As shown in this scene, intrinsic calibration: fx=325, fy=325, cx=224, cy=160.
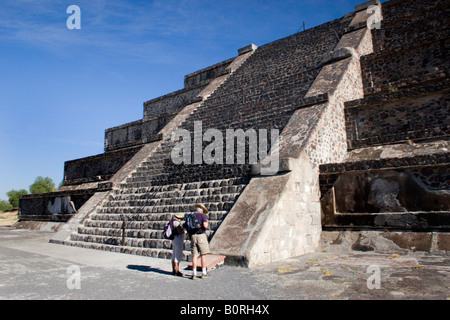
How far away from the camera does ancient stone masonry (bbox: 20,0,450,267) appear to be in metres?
6.04

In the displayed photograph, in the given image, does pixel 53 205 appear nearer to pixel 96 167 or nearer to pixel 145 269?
pixel 96 167

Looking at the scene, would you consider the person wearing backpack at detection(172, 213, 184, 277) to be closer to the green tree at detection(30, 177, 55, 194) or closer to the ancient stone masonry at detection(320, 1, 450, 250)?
the ancient stone masonry at detection(320, 1, 450, 250)

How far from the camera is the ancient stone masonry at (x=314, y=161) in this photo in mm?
6035

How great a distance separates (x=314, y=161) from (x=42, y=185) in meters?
37.4

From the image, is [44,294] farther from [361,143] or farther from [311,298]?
[361,143]

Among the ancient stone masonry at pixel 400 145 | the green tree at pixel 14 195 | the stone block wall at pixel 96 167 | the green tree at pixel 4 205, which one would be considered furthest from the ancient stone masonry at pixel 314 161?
the green tree at pixel 4 205

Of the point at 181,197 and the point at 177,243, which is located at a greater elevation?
the point at 181,197

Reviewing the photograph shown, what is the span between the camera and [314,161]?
7160 mm

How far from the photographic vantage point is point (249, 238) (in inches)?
210

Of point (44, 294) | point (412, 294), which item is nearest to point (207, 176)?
point (44, 294)

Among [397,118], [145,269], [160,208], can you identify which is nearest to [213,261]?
[145,269]

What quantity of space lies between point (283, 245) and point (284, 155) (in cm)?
191

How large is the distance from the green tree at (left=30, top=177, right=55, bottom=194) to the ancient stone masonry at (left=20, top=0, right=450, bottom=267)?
2593 centimetres

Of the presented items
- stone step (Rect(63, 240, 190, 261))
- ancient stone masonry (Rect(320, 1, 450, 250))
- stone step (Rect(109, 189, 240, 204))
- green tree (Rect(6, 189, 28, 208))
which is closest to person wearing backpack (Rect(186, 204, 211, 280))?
stone step (Rect(63, 240, 190, 261))
